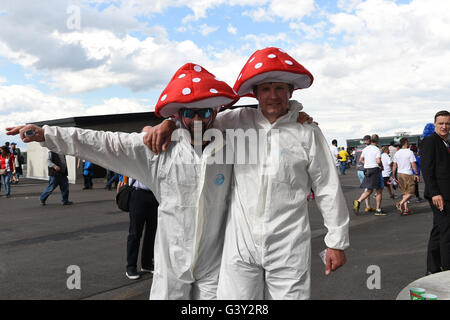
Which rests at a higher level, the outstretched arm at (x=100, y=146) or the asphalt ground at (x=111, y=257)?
the outstretched arm at (x=100, y=146)

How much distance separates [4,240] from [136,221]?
3616mm

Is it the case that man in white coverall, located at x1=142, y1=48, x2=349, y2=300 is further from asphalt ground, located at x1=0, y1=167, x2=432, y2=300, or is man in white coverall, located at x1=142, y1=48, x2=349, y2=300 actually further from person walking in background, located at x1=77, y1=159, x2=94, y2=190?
person walking in background, located at x1=77, y1=159, x2=94, y2=190

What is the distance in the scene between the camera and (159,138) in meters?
2.27

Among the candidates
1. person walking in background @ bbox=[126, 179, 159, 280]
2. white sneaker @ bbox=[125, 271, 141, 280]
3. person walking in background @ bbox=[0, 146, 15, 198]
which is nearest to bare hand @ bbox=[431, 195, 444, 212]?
person walking in background @ bbox=[126, 179, 159, 280]

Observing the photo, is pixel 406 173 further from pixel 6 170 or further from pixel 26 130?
pixel 6 170

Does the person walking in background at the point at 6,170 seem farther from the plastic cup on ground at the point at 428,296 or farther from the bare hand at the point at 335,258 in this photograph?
the plastic cup on ground at the point at 428,296

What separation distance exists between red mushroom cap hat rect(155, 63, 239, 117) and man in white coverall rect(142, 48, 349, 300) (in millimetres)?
194

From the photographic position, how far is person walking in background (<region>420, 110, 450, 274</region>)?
4320 millimetres

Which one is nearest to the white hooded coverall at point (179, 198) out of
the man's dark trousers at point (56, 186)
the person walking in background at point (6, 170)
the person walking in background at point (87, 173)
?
the man's dark trousers at point (56, 186)

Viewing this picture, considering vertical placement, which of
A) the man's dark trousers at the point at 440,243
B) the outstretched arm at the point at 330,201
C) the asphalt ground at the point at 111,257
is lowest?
the asphalt ground at the point at 111,257

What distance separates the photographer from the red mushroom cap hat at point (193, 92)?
226cm

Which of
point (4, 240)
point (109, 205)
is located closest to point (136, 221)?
point (4, 240)

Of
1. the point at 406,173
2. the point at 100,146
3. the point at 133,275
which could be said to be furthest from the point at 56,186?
the point at 100,146

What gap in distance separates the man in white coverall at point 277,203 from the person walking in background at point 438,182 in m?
2.49
